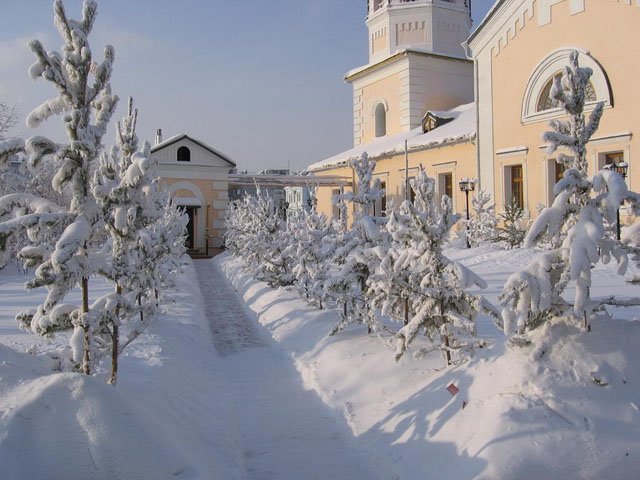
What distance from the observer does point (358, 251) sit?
9.27 metres

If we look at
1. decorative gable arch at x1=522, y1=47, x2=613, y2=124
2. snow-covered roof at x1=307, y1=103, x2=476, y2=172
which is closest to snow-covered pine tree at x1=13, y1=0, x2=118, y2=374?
decorative gable arch at x1=522, y1=47, x2=613, y2=124

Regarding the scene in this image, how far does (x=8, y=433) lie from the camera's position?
4129 mm

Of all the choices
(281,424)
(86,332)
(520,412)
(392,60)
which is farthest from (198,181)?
(520,412)

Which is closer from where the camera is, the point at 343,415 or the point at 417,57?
the point at 343,415

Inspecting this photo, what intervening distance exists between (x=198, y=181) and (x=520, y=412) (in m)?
29.9

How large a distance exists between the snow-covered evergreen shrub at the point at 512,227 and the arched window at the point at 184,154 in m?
19.0

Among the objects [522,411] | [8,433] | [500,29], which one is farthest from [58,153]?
[500,29]

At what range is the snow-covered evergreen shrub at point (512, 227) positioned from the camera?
17734 mm

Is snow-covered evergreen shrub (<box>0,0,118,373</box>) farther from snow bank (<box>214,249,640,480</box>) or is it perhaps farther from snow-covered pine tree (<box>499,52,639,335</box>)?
snow-covered pine tree (<box>499,52,639,335</box>)

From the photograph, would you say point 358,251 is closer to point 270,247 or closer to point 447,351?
point 447,351

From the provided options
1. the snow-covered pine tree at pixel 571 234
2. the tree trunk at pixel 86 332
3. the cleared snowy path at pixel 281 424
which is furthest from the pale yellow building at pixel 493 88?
the tree trunk at pixel 86 332

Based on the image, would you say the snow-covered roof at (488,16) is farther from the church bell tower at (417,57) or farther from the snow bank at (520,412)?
the snow bank at (520,412)

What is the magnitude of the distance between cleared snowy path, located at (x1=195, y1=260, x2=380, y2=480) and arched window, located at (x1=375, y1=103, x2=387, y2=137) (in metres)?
24.2

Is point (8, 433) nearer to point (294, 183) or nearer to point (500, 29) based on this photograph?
point (500, 29)
